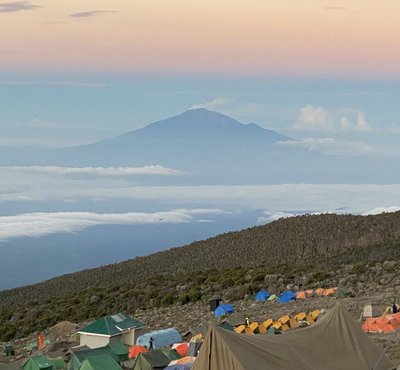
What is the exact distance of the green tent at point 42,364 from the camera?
33375mm

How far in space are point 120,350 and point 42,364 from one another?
325 centimetres

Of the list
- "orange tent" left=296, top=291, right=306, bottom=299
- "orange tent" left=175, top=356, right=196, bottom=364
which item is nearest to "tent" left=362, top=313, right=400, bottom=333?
"orange tent" left=175, top=356, right=196, bottom=364

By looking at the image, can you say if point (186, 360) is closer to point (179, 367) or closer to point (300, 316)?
point (179, 367)

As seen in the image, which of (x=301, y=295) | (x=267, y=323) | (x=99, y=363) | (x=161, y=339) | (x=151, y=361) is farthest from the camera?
(x=301, y=295)

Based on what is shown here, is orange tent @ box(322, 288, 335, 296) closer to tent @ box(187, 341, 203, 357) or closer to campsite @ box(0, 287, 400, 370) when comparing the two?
campsite @ box(0, 287, 400, 370)

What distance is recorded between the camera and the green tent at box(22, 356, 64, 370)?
33.4m

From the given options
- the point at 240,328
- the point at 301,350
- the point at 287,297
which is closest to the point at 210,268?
the point at 287,297

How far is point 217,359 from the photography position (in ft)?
72.9

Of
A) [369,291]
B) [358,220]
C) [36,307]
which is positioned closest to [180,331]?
[369,291]

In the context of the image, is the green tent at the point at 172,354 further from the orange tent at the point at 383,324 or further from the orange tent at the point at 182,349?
the orange tent at the point at 383,324

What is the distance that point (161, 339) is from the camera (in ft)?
120

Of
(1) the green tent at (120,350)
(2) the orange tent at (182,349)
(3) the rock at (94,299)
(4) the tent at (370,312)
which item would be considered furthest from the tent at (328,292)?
(3) the rock at (94,299)

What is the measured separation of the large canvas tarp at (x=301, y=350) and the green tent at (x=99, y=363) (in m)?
8.30

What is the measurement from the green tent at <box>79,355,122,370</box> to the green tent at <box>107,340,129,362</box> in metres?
3.82
